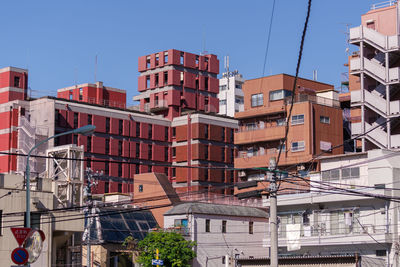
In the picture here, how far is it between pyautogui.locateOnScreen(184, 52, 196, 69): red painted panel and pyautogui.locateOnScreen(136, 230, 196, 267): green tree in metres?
57.1

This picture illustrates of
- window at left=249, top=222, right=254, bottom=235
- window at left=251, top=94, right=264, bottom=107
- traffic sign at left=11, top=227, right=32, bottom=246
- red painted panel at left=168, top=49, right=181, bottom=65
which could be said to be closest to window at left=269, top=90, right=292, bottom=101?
window at left=251, top=94, right=264, bottom=107

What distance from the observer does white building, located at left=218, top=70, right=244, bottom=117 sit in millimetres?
164875

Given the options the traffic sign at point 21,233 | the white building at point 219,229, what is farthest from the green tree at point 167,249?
the traffic sign at point 21,233

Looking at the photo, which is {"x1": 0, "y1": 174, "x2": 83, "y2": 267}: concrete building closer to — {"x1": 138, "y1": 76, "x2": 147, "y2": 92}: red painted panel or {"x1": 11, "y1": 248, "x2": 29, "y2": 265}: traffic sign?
{"x1": 11, "y1": 248, "x2": 29, "y2": 265}: traffic sign

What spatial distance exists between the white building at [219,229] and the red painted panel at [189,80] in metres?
45.3

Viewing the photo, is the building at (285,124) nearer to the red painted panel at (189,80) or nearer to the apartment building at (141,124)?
the apartment building at (141,124)

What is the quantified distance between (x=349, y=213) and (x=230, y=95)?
10317cm

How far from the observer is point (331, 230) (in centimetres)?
6575

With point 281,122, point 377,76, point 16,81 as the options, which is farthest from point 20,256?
point 16,81

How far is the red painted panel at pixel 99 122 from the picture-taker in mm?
112188

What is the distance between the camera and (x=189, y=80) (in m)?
124

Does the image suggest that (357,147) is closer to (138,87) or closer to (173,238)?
(173,238)

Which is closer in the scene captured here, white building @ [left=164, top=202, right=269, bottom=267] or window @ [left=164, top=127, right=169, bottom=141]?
white building @ [left=164, top=202, right=269, bottom=267]

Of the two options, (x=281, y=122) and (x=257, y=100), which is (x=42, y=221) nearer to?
(x=281, y=122)
